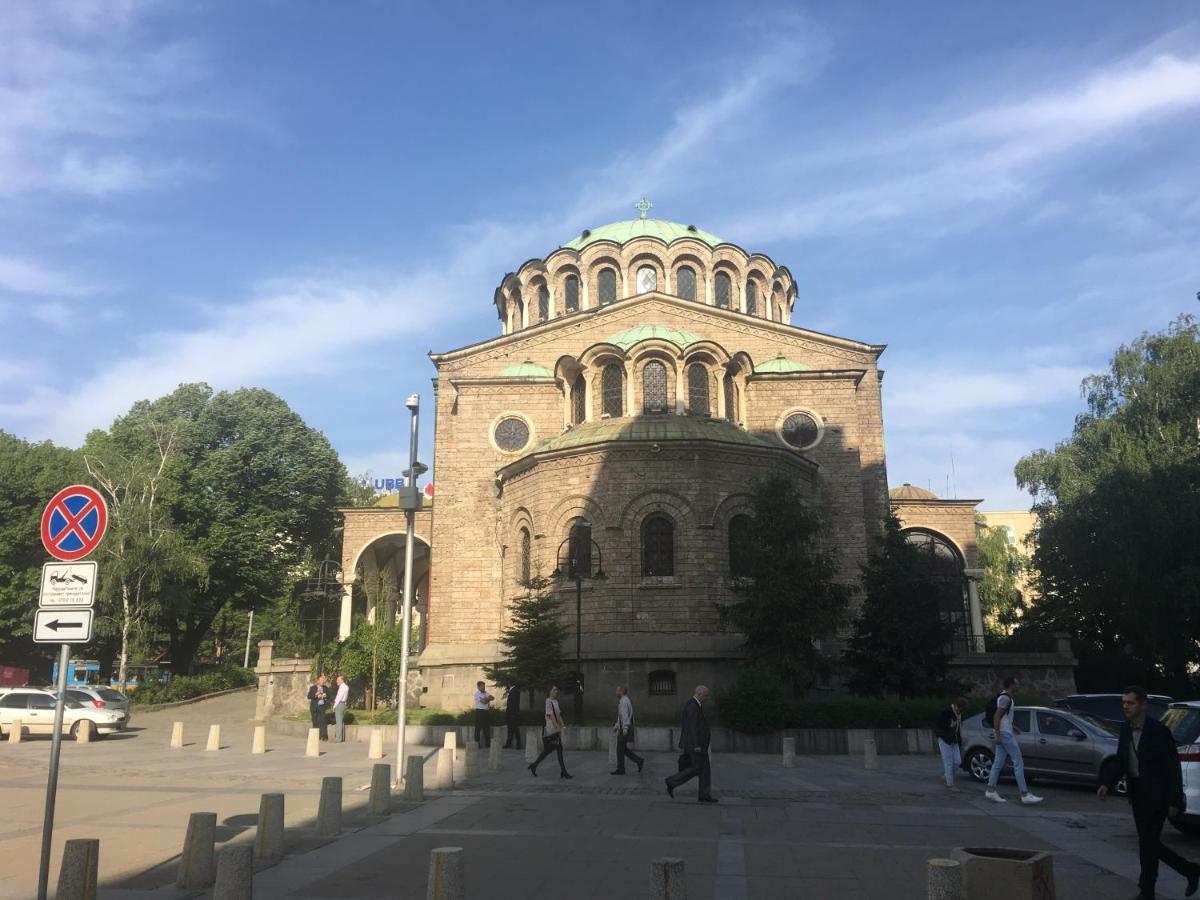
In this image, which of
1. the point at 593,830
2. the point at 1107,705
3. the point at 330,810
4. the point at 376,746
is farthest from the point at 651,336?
the point at 330,810

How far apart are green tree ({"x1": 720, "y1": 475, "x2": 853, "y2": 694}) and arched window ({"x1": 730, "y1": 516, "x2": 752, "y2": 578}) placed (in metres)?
0.55

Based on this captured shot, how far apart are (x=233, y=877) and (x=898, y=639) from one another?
20.2 meters

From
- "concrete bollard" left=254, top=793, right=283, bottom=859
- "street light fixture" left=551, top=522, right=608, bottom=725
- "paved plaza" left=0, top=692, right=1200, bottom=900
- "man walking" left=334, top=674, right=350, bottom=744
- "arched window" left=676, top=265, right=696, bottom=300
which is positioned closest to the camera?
"paved plaza" left=0, top=692, right=1200, bottom=900

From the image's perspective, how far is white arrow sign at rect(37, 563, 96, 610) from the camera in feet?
23.6

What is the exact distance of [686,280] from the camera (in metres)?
34.7

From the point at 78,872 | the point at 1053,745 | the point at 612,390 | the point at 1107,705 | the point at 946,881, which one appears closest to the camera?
the point at 946,881

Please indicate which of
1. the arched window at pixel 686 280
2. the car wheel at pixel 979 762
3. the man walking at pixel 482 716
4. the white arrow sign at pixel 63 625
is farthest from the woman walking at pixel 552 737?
the arched window at pixel 686 280

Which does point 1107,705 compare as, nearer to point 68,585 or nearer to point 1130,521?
point 1130,521

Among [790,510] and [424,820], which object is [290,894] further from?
[790,510]

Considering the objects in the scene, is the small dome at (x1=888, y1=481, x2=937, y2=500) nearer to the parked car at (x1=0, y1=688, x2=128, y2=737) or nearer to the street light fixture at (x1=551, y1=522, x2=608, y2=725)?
the street light fixture at (x1=551, y1=522, x2=608, y2=725)

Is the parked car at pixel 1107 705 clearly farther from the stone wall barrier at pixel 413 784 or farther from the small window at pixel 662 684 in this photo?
the stone wall barrier at pixel 413 784

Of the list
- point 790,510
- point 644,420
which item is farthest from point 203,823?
point 644,420

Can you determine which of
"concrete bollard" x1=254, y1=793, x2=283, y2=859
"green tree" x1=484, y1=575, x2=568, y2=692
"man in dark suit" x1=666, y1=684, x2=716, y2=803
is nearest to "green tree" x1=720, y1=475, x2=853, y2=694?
"green tree" x1=484, y1=575, x2=568, y2=692

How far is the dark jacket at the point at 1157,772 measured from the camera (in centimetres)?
711
